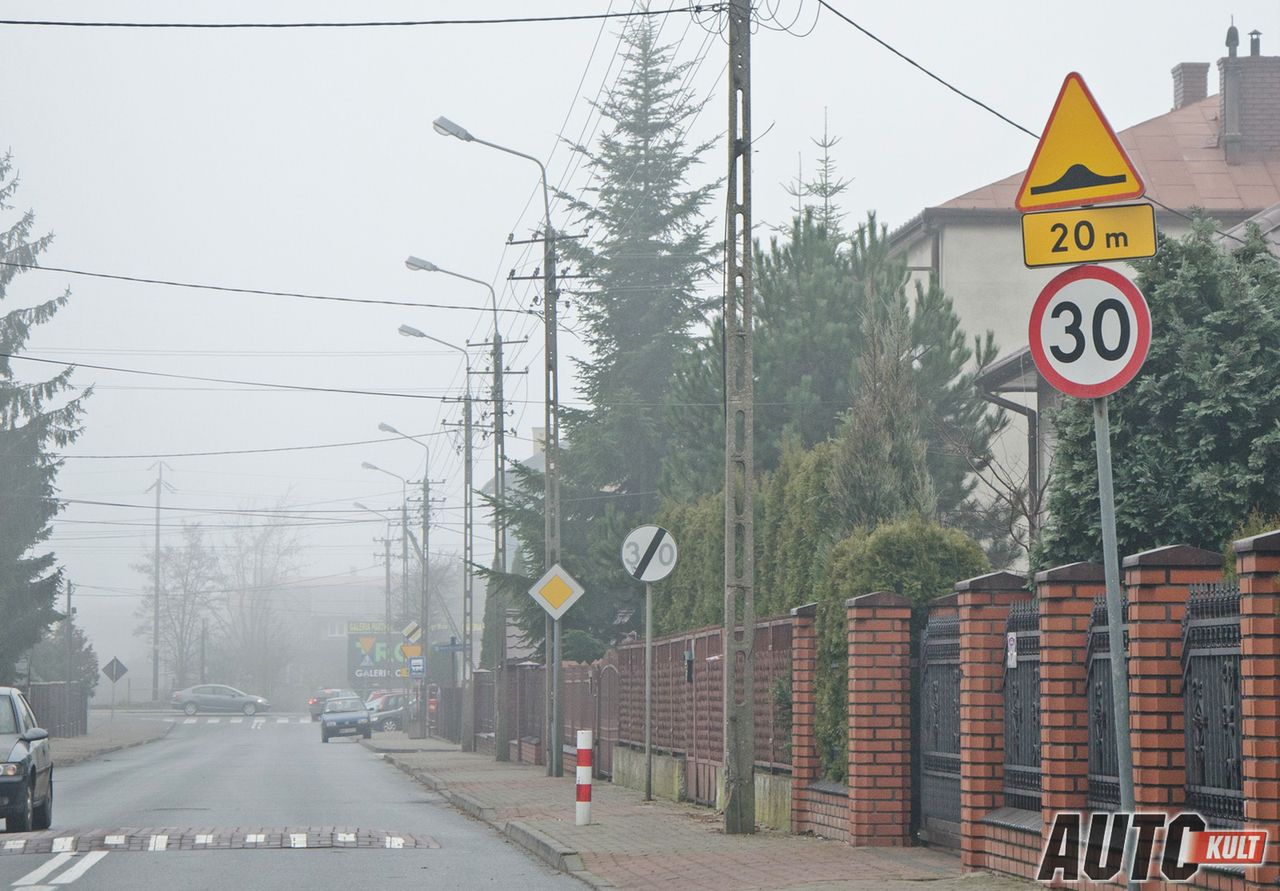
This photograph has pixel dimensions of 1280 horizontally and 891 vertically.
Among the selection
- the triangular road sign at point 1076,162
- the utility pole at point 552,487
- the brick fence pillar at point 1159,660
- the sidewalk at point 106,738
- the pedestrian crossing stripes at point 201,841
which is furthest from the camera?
the sidewalk at point 106,738

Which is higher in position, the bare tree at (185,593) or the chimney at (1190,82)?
the chimney at (1190,82)

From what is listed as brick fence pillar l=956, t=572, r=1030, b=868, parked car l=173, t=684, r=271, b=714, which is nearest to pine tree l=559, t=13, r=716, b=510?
brick fence pillar l=956, t=572, r=1030, b=868

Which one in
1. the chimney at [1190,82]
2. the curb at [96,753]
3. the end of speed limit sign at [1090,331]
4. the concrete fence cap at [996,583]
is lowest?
the curb at [96,753]

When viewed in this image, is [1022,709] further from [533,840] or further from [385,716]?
[385,716]

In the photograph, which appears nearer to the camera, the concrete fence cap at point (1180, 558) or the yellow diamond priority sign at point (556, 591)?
the concrete fence cap at point (1180, 558)

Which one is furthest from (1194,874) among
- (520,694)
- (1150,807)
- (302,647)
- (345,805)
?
(302,647)

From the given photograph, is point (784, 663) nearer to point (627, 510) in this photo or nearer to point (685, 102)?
point (627, 510)

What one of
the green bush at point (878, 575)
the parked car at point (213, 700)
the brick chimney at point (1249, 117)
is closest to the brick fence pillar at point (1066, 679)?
the green bush at point (878, 575)

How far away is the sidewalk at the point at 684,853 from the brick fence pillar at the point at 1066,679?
67cm

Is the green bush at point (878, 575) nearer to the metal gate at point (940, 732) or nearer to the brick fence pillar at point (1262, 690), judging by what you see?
the metal gate at point (940, 732)

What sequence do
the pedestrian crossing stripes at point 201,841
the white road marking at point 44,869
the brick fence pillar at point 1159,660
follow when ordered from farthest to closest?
1. the pedestrian crossing stripes at point 201,841
2. the white road marking at point 44,869
3. the brick fence pillar at point 1159,660

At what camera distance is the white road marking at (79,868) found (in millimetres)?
12211

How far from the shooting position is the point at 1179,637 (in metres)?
8.95

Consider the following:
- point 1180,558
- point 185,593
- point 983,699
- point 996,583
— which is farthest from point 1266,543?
point 185,593
